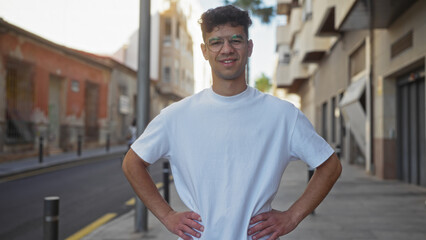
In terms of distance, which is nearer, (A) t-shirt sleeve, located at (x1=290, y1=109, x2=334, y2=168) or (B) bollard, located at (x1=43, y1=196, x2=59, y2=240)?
(A) t-shirt sleeve, located at (x1=290, y1=109, x2=334, y2=168)

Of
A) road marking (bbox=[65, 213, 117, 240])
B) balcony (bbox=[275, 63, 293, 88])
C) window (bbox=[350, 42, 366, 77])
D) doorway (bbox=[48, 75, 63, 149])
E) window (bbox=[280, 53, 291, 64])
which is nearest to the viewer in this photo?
road marking (bbox=[65, 213, 117, 240])

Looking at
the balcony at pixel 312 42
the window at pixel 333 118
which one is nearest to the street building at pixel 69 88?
the balcony at pixel 312 42

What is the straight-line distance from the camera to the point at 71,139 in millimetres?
21281

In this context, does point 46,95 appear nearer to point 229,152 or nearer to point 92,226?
point 92,226

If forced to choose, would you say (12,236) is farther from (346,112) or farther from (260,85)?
(260,85)

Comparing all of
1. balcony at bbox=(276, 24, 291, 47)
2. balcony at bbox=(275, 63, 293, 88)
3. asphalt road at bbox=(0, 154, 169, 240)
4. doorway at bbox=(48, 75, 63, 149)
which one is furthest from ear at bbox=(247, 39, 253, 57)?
balcony at bbox=(276, 24, 291, 47)

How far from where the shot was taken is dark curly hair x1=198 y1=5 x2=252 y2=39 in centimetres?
194

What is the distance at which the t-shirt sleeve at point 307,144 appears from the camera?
6.28 ft

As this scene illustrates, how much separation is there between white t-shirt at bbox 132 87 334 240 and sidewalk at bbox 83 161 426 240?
3751 mm

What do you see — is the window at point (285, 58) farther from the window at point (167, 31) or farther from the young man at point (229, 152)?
the young man at point (229, 152)

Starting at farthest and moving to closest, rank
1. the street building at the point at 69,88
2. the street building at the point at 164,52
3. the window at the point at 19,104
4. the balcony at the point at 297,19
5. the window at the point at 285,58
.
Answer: the street building at the point at 164,52
the window at the point at 285,58
the balcony at the point at 297,19
the street building at the point at 69,88
the window at the point at 19,104

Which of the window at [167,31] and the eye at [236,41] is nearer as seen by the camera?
the eye at [236,41]

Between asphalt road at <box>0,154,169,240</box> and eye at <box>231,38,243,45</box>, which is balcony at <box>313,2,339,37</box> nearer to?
asphalt road at <box>0,154,169,240</box>

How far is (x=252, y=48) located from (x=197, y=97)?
37 cm
